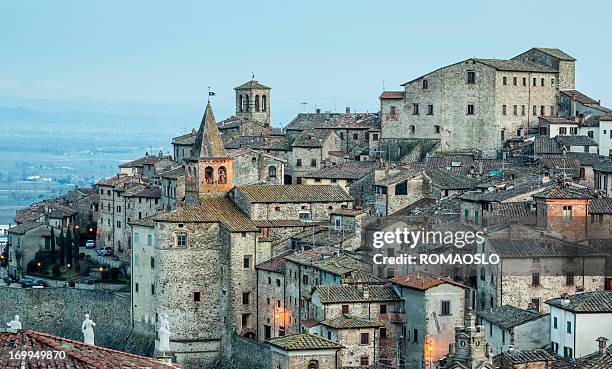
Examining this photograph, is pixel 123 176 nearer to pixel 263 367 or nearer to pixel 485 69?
pixel 485 69

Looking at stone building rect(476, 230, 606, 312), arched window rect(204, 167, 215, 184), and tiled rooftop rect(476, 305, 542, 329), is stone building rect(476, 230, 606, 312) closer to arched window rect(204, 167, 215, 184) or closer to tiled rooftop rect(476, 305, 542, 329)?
tiled rooftop rect(476, 305, 542, 329)

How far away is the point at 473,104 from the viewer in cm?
9144

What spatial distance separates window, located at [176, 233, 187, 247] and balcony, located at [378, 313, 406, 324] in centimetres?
1330

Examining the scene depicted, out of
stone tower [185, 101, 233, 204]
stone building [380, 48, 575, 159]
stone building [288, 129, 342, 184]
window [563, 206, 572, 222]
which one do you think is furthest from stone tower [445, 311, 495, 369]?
Answer: stone building [288, 129, 342, 184]

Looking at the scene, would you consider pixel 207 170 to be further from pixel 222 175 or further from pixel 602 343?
pixel 602 343

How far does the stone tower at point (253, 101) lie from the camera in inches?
4210

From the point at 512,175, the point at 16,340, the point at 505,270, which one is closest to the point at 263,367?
the point at 505,270

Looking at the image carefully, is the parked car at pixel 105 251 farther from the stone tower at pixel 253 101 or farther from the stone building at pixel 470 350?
the stone building at pixel 470 350

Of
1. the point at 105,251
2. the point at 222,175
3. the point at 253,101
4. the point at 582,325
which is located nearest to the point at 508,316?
the point at 582,325

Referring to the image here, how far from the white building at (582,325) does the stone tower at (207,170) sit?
964 inches

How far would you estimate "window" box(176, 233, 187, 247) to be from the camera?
70000 mm

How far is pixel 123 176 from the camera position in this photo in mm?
94562

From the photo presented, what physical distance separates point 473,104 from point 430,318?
114 feet

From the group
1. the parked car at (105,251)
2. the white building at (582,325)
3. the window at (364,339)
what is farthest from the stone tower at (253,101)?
the white building at (582,325)
